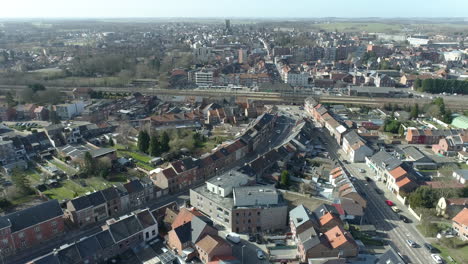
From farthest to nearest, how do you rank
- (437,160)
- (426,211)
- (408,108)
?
(408,108) → (437,160) → (426,211)

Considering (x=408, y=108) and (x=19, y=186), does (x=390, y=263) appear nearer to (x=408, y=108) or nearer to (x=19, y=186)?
(x=19, y=186)

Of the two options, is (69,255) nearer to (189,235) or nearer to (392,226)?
(189,235)

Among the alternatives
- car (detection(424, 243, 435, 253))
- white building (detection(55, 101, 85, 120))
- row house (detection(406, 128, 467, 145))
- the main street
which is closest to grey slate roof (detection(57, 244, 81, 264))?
the main street

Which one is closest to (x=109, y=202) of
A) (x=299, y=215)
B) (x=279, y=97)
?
(x=299, y=215)

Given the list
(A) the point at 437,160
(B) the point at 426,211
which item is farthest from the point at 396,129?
(B) the point at 426,211

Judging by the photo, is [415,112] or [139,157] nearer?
[139,157]

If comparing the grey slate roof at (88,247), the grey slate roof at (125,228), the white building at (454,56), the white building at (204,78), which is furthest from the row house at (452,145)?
the white building at (454,56)

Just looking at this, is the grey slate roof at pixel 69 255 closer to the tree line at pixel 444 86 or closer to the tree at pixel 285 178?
the tree at pixel 285 178
